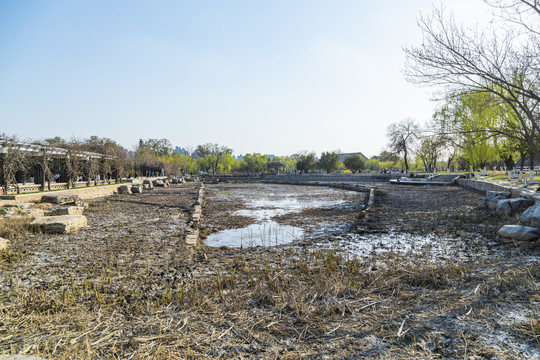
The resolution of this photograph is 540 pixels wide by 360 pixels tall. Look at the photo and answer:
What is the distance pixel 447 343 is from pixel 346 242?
5.80 m

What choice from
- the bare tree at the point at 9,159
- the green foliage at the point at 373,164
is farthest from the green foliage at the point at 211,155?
the bare tree at the point at 9,159

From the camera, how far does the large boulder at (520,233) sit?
6.70 m

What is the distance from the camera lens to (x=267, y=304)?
166 inches

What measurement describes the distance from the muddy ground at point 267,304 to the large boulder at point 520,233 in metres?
0.32

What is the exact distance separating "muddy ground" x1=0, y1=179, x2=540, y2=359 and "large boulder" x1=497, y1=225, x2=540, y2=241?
0.32 metres

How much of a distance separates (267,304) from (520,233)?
6.40m

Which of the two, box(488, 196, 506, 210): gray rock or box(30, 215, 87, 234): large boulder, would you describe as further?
box(488, 196, 506, 210): gray rock

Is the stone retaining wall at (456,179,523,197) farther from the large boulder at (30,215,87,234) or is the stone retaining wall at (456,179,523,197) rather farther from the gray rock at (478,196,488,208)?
the large boulder at (30,215,87,234)

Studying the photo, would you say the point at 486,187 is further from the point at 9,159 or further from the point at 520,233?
the point at 9,159

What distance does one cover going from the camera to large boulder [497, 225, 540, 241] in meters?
6.70

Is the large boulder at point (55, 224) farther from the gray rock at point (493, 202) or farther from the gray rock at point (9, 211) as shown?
the gray rock at point (493, 202)

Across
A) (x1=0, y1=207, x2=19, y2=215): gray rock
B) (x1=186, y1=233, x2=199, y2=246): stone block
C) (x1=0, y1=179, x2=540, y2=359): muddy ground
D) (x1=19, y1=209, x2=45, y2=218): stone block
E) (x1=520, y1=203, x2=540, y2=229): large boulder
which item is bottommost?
(x1=186, y1=233, x2=199, y2=246): stone block

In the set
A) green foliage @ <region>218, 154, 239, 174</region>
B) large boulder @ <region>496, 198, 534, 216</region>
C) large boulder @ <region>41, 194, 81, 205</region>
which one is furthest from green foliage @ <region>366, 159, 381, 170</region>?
large boulder @ <region>41, 194, 81, 205</region>

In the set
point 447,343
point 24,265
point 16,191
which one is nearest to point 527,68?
point 447,343
